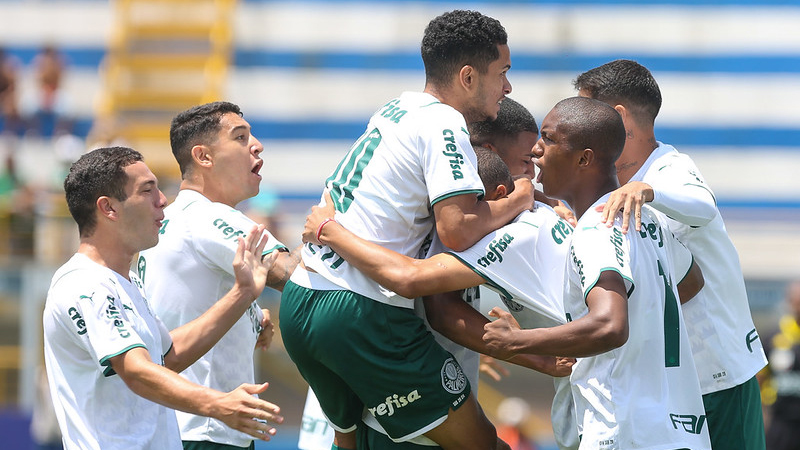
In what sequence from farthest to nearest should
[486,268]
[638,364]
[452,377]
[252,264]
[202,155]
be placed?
[202,155] < [252,264] < [452,377] < [486,268] < [638,364]

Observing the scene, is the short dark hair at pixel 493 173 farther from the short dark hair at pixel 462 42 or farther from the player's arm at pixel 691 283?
the player's arm at pixel 691 283

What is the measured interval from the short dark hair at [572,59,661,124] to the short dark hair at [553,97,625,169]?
625mm

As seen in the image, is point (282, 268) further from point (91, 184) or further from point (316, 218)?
point (91, 184)

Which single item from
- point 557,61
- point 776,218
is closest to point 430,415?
point 776,218

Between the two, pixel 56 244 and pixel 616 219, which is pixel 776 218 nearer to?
pixel 56 244

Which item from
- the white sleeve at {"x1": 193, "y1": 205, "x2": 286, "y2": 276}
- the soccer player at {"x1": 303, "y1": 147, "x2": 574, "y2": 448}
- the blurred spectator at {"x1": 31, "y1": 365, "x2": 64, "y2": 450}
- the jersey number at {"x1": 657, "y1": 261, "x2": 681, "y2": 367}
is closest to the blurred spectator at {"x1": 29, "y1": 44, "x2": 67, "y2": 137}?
the blurred spectator at {"x1": 31, "y1": 365, "x2": 64, "y2": 450}

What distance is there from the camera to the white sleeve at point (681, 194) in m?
4.64

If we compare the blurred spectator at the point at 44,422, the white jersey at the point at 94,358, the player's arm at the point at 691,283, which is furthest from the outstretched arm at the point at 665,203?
the blurred spectator at the point at 44,422

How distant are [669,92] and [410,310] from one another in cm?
1516

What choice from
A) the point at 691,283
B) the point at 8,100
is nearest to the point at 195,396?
the point at 691,283

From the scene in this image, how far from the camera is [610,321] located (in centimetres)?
400

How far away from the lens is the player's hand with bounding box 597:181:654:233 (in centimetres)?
427

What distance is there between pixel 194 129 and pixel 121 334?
1.64 m

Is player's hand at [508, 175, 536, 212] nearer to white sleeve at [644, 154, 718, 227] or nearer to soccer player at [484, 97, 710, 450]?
soccer player at [484, 97, 710, 450]
